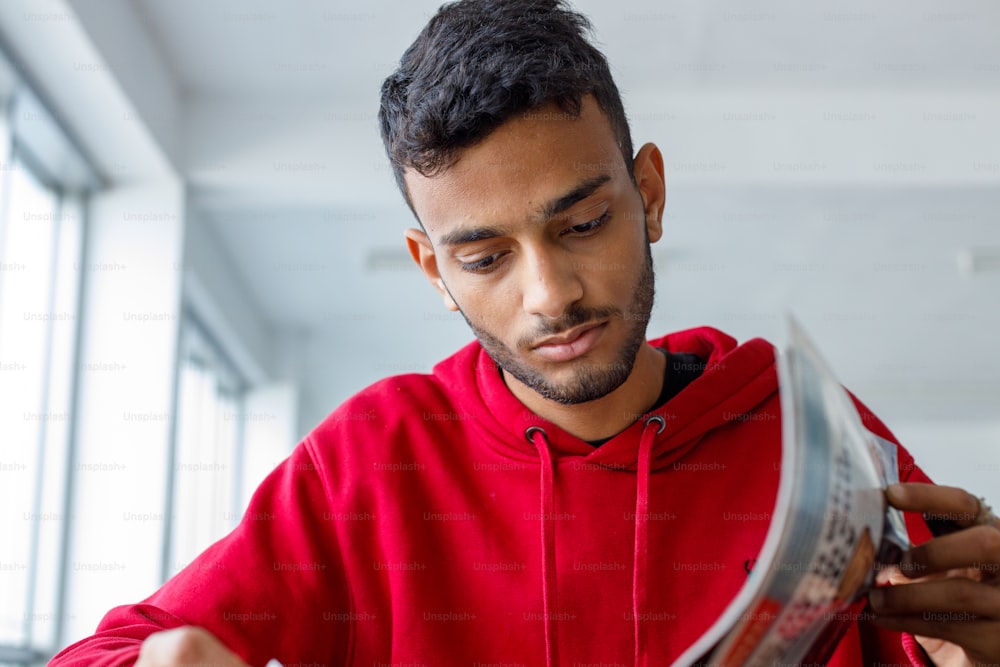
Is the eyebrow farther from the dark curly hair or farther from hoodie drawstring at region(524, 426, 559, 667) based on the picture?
hoodie drawstring at region(524, 426, 559, 667)

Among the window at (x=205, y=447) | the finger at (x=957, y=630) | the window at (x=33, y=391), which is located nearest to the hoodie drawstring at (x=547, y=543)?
the finger at (x=957, y=630)

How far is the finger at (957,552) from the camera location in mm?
786

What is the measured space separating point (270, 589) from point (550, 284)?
422mm

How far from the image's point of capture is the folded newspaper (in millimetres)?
627

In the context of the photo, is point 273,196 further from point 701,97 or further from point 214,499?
point 214,499

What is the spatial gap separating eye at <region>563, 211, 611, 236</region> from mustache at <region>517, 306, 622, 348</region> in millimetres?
80

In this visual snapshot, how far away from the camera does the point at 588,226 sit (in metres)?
1.09

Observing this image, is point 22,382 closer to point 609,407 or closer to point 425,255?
point 425,255

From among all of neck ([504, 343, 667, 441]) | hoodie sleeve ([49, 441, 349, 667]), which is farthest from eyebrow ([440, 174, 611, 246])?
hoodie sleeve ([49, 441, 349, 667])

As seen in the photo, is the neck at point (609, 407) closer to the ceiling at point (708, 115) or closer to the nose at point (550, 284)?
the nose at point (550, 284)

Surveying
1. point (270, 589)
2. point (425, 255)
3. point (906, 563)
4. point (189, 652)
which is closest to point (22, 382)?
point (425, 255)

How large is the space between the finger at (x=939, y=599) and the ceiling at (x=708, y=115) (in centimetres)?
281

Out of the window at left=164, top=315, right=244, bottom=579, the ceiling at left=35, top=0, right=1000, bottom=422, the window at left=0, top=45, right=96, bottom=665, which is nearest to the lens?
the window at left=0, top=45, right=96, bottom=665

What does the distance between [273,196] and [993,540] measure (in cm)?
369
